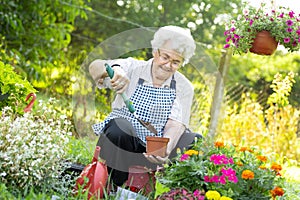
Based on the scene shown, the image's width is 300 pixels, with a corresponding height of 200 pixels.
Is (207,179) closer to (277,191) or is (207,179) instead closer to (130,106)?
(277,191)

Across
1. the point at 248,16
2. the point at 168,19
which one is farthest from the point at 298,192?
the point at 168,19

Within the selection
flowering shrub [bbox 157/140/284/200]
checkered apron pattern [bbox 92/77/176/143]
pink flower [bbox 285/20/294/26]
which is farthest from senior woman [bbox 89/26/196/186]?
pink flower [bbox 285/20/294/26]

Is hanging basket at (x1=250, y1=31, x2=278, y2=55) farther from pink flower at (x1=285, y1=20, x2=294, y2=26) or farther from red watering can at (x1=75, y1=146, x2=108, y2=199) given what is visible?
red watering can at (x1=75, y1=146, x2=108, y2=199)

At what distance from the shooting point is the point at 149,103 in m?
2.86

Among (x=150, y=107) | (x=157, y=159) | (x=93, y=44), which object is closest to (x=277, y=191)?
(x=157, y=159)

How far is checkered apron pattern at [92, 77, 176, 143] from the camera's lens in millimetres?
2859

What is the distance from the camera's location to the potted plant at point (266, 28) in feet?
10.4

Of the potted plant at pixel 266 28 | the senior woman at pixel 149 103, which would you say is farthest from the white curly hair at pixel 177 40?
the potted plant at pixel 266 28

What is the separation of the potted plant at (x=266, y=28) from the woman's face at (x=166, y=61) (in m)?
0.59

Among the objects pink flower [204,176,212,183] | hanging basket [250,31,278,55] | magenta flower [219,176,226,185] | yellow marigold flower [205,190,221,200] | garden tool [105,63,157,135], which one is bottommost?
yellow marigold flower [205,190,221,200]

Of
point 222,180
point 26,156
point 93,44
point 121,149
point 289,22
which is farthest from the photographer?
point 93,44

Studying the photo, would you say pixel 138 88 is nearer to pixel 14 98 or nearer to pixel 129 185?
pixel 129 185

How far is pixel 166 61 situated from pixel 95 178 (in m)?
0.66

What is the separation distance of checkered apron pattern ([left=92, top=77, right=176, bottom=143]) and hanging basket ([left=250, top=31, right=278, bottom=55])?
2.10ft
